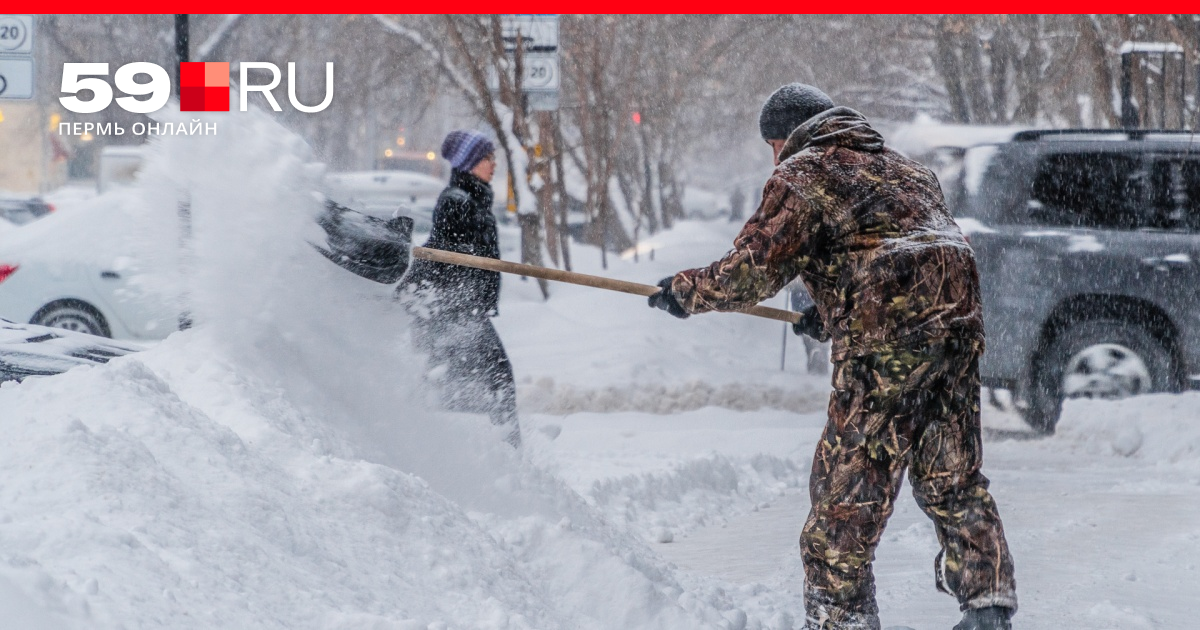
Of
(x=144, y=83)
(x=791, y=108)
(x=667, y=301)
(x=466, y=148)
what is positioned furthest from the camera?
(x=144, y=83)

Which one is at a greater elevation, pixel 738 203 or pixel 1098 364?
pixel 1098 364

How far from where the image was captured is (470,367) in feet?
16.1

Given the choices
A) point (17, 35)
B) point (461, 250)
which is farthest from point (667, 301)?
point (17, 35)

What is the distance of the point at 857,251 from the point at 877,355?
264 millimetres

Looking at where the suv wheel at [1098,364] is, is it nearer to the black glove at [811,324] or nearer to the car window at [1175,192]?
the car window at [1175,192]

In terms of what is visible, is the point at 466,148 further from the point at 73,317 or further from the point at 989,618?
the point at 73,317

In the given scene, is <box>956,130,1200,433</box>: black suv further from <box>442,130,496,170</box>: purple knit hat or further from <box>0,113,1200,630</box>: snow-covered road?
<box>442,130,496,170</box>: purple knit hat

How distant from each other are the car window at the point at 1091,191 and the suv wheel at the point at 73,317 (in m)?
6.83

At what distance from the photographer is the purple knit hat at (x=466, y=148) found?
5.22 metres

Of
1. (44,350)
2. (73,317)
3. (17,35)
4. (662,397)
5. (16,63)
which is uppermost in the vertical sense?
(17,35)

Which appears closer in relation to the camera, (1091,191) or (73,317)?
(1091,191)

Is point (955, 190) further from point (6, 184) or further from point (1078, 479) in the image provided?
point (6, 184)

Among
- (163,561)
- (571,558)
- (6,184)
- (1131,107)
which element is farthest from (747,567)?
(6,184)

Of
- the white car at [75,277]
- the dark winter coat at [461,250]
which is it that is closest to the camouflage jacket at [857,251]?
the dark winter coat at [461,250]
